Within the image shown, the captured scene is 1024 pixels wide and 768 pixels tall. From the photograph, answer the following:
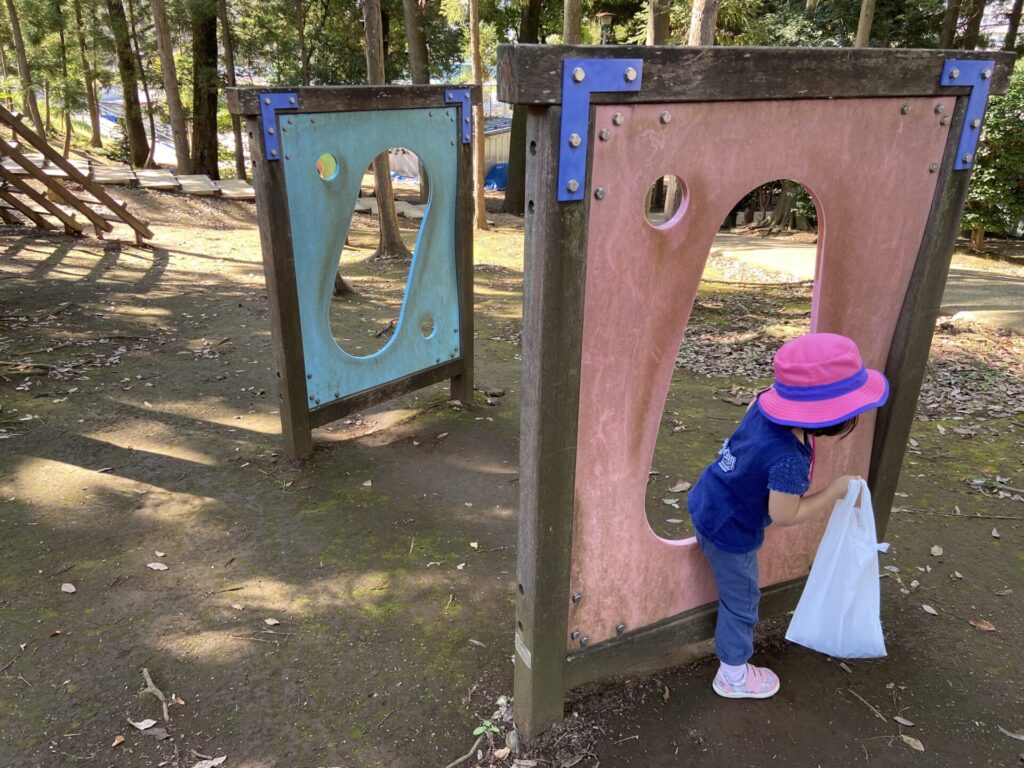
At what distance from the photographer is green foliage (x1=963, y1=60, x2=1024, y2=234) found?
38.4 ft

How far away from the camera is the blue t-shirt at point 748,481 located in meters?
2.19

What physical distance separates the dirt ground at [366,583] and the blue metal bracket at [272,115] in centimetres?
186

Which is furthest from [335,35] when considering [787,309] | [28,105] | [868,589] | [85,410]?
[868,589]

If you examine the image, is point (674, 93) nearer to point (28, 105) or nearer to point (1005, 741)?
point (1005, 741)

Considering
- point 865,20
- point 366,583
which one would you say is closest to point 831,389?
point 366,583

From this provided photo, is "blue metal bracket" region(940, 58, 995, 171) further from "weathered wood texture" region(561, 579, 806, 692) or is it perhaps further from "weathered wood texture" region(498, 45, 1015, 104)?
"weathered wood texture" region(561, 579, 806, 692)

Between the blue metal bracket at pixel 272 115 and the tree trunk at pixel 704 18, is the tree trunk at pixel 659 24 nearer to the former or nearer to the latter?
the tree trunk at pixel 704 18

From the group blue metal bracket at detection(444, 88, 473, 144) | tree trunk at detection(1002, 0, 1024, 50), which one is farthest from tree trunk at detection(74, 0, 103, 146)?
tree trunk at detection(1002, 0, 1024, 50)

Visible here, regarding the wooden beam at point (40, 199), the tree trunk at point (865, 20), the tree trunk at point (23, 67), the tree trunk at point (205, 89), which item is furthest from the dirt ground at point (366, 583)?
the tree trunk at point (23, 67)

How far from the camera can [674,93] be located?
1.83m

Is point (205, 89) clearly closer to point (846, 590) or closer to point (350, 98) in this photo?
point (350, 98)

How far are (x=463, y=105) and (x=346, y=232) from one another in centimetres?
118

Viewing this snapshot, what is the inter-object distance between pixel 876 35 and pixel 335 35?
45.2 ft

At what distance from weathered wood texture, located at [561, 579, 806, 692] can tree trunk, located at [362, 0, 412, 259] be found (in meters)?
6.94
